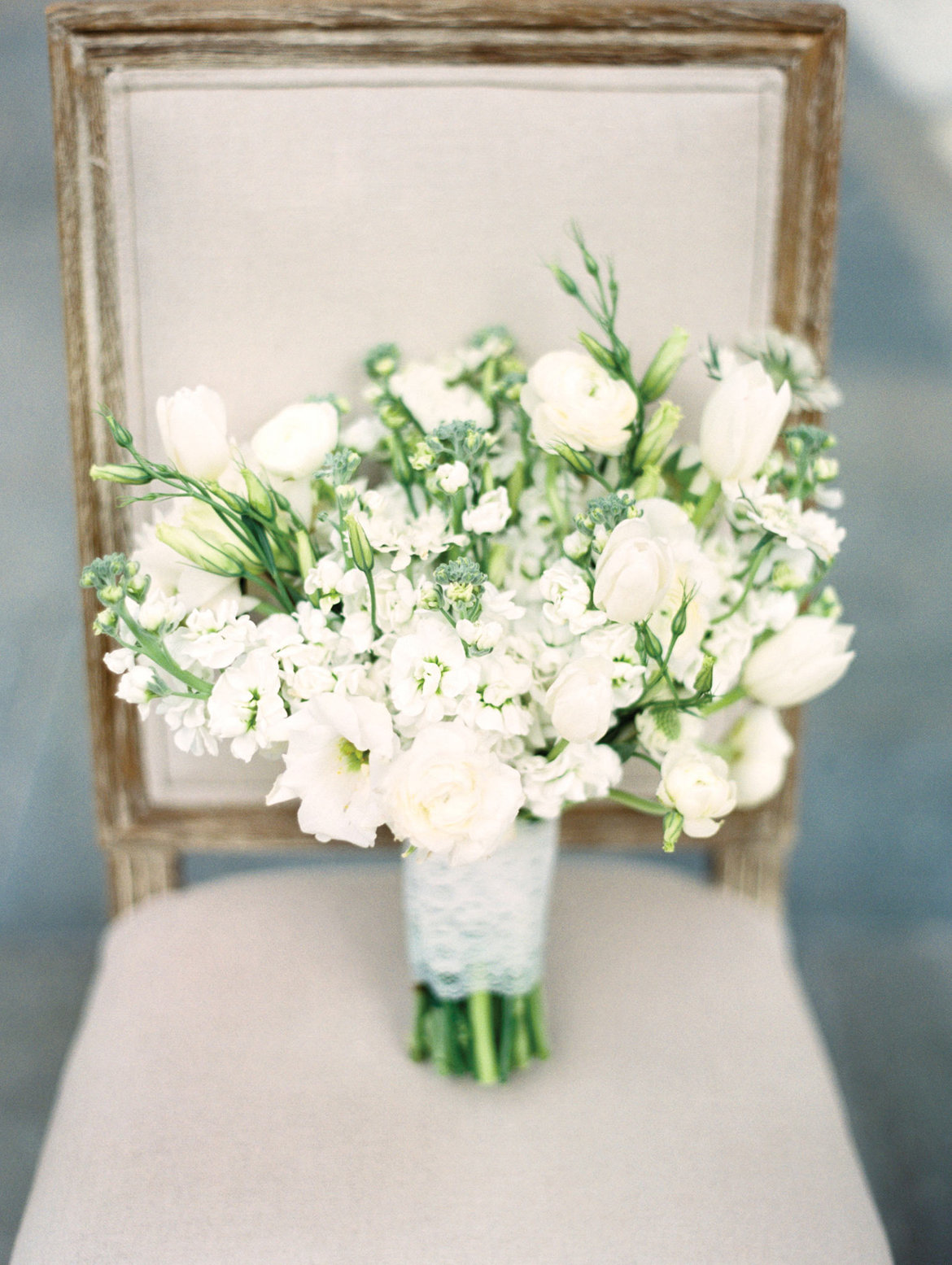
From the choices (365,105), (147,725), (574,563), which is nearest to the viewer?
(574,563)

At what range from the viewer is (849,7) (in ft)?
4.60

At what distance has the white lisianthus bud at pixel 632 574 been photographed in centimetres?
55

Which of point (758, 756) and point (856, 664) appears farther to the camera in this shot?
point (856, 664)

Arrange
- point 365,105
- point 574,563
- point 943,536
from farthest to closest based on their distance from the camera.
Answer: point 943,536
point 365,105
point 574,563

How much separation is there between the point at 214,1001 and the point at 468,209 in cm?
65

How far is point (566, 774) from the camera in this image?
2.06ft

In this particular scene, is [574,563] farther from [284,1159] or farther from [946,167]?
[946,167]

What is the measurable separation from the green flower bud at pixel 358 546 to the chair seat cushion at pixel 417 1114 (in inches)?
15.9

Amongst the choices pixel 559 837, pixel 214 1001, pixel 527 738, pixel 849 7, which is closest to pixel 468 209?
pixel 527 738

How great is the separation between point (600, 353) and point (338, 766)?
12.1 inches

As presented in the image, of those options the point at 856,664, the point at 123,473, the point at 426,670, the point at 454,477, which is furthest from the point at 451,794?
the point at 856,664

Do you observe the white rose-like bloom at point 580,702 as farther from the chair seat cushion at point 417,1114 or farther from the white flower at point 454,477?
the chair seat cushion at point 417,1114

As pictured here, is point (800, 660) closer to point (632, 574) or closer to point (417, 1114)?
point (632, 574)

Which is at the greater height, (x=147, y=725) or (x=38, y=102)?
(x=38, y=102)
